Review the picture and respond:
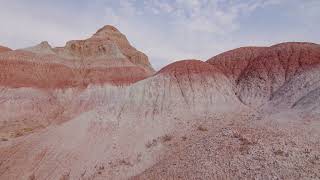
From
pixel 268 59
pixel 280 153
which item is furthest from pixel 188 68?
pixel 280 153

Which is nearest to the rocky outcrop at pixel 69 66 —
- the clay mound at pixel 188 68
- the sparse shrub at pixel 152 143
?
the clay mound at pixel 188 68

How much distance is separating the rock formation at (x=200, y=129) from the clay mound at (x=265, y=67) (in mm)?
86

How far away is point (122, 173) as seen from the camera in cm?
2405

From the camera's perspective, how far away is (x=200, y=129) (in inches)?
1027

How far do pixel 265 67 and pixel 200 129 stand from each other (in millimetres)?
9745

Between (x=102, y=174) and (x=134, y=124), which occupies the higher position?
(x=134, y=124)

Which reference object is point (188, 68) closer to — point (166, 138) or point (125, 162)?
point (166, 138)

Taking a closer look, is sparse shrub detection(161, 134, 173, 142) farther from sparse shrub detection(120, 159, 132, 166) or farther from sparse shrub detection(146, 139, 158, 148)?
sparse shrub detection(120, 159, 132, 166)

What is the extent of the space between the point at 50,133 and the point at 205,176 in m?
15.5

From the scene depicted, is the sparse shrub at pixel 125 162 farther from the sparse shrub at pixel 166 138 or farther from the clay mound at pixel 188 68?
the clay mound at pixel 188 68

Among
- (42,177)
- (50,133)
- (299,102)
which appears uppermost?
(299,102)

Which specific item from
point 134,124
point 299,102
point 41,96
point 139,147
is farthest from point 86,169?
point 41,96

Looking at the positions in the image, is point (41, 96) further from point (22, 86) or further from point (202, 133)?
point (202, 133)

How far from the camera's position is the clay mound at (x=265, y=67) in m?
30.5
